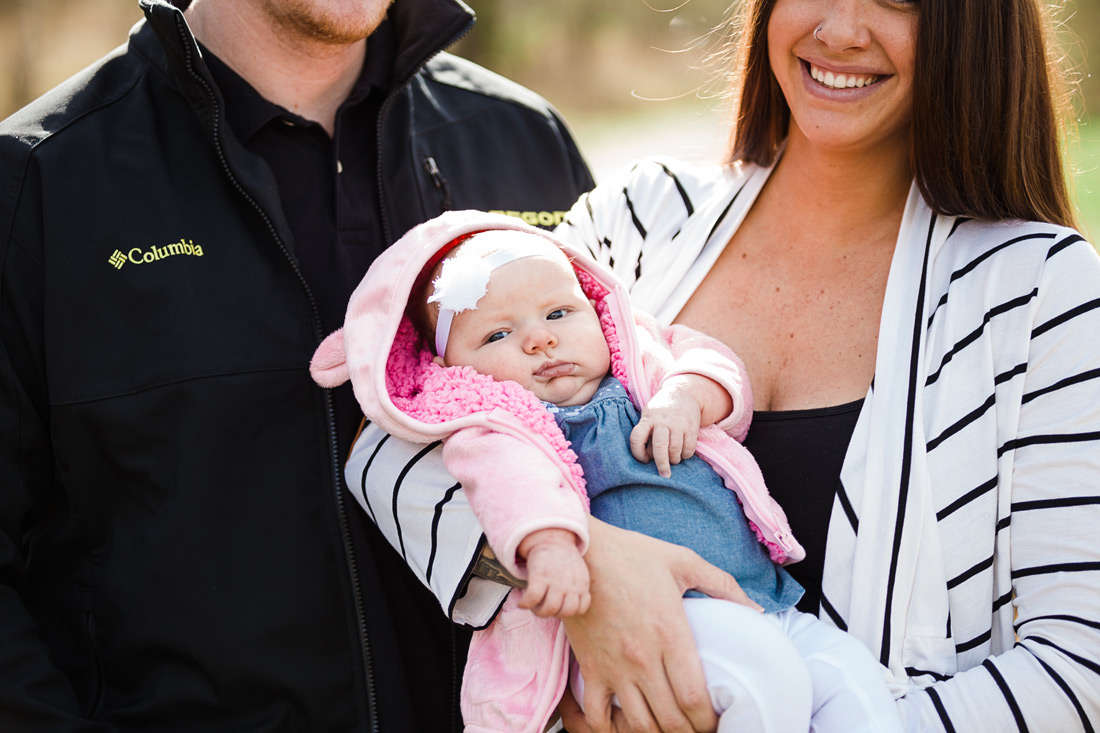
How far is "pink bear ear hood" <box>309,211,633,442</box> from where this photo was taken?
2025 mm

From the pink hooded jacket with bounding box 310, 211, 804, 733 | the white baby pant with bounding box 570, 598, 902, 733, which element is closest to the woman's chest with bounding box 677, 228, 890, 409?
the pink hooded jacket with bounding box 310, 211, 804, 733

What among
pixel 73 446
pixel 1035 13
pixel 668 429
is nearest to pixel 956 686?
pixel 668 429

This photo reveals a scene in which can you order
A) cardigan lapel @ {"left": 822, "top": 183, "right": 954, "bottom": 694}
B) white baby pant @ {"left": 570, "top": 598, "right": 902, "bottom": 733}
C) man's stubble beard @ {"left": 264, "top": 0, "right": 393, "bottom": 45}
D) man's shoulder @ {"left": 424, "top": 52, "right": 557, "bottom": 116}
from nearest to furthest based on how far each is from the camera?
white baby pant @ {"left": 570, "top": 598, "right": 902, "bottom": 733} → cardigan lapel @ {"left": 822, "top": 183, "right": 954, "bottom": 694} → man's stubble beard @ {"left": 264, "top": 0, "right": 393, "bottom": 45} → man's shoulder @ {"left": 424, "top": 52, "right": 557, "bottom": 116}

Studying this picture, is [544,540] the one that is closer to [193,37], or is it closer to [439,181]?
[439,181]

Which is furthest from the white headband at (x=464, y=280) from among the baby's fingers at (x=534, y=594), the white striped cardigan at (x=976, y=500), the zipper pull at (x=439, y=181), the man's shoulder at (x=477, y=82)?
the man's shoulder at (x=477, y=82)

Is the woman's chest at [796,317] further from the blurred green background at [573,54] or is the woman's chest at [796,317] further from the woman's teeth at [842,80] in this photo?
the blurred green background at [573,54]

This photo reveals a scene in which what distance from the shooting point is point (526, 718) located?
74.0 inches

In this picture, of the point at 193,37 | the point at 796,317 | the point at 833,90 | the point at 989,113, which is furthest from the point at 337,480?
the point at 989,113

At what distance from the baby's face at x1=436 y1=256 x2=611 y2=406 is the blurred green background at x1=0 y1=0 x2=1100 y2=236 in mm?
10316

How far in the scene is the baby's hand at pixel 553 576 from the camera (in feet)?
5.33

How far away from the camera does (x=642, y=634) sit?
5.98 feet

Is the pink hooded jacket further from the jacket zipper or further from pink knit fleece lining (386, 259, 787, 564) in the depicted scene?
the jacket zipper

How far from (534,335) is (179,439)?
91cm

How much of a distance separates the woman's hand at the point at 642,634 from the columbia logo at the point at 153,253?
4.05 feet
